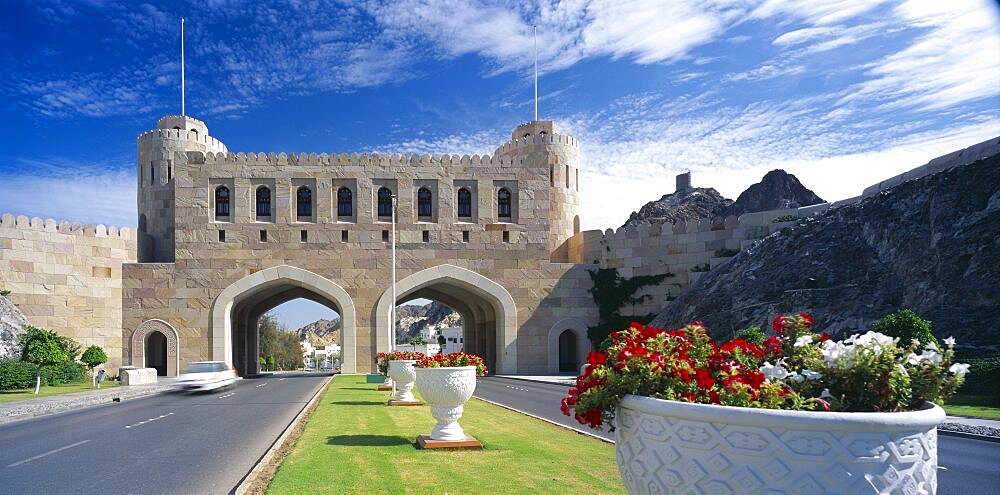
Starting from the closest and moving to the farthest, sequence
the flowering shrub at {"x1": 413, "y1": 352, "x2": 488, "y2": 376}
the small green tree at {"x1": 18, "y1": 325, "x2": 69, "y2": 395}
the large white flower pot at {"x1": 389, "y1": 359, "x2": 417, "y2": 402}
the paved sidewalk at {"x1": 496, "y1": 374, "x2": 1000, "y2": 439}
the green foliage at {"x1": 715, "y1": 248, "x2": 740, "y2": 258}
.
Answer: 1. the flowering shrub at {"x1": 413, "y1": 352, "x2": 488, "y2": 376}
2. the paved sidewalk at {"x1": 496, "y1": 374, "x2": 1000, "y2": 439}
3. the large white flower pot at {"x1": 389, "y1": 359, "x2": 417, "y2": 402}
4. the small green tree at {"x1": 18, "y1": 325, "x2": 69, "y2": 395}
5. the green foliage at {"x1": 715, "y1": 248, "x2": 740, "y2": 258}

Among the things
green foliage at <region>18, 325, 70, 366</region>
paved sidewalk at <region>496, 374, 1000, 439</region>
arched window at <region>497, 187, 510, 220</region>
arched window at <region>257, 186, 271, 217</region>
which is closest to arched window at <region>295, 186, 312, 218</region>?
arched window at <region>257, 186, 271, 217</region>

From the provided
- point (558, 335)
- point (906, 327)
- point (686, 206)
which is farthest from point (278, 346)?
point (906, 327)

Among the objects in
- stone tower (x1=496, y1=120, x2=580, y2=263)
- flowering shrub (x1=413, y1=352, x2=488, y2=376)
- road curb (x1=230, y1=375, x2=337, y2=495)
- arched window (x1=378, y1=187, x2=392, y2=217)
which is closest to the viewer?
road curb (x1=230, y1=375, x2=337, y2=495)

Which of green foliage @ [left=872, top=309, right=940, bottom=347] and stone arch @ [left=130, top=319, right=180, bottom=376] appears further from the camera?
stone arch @ [left=130, top=319, right=180, bottom=376]

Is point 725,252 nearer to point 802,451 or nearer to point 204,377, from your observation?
point 204,377

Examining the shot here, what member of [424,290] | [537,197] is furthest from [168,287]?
[537,197]

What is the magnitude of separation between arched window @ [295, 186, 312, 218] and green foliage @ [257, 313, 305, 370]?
163ft

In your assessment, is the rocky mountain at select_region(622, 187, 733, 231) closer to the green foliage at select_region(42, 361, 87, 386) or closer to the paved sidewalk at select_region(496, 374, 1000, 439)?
the green foliage at select_region(42, 361, 87, 386)

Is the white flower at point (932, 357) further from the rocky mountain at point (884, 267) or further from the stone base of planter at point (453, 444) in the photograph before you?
the rocky mountain at point (884, 267)

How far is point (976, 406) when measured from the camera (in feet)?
59.0

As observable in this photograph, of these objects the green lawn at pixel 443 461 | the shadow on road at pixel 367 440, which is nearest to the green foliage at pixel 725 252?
the green lawn at pixel 443 461

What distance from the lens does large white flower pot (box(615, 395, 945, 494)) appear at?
152 inches

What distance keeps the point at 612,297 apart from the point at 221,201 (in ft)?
74.0

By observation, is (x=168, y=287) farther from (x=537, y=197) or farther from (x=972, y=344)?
(x=972, y=344)
